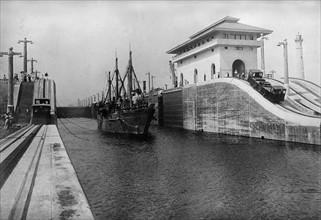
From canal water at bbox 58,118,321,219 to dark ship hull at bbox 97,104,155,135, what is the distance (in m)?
11.5

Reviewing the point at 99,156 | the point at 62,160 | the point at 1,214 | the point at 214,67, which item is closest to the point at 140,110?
the point at 99,156

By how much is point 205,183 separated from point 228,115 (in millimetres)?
20455

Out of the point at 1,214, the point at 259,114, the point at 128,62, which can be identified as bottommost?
the point at 1,214

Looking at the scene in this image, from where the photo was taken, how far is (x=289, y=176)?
1375cm

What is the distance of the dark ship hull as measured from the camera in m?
33.1

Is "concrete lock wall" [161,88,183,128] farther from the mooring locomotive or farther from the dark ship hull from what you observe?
the mooring locomotive

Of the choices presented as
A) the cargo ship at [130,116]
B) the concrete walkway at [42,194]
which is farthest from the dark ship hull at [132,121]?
the concrete walkway at [42,194]

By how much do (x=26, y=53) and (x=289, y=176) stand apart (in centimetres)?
6144

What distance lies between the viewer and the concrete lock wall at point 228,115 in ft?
78.7

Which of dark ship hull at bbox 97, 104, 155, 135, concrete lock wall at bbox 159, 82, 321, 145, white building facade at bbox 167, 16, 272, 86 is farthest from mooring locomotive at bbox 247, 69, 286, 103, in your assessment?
dark ship hull at bbox 97, 104, 155, 135

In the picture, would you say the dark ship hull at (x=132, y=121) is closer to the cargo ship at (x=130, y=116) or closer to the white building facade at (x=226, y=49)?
the cargo ship at (x=130, y=116)

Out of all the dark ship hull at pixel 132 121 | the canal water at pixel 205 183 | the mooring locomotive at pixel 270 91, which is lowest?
the canal water at pixel 205 183

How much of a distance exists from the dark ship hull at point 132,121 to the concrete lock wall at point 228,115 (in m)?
7.61

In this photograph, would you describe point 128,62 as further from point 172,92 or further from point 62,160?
point 62,160
